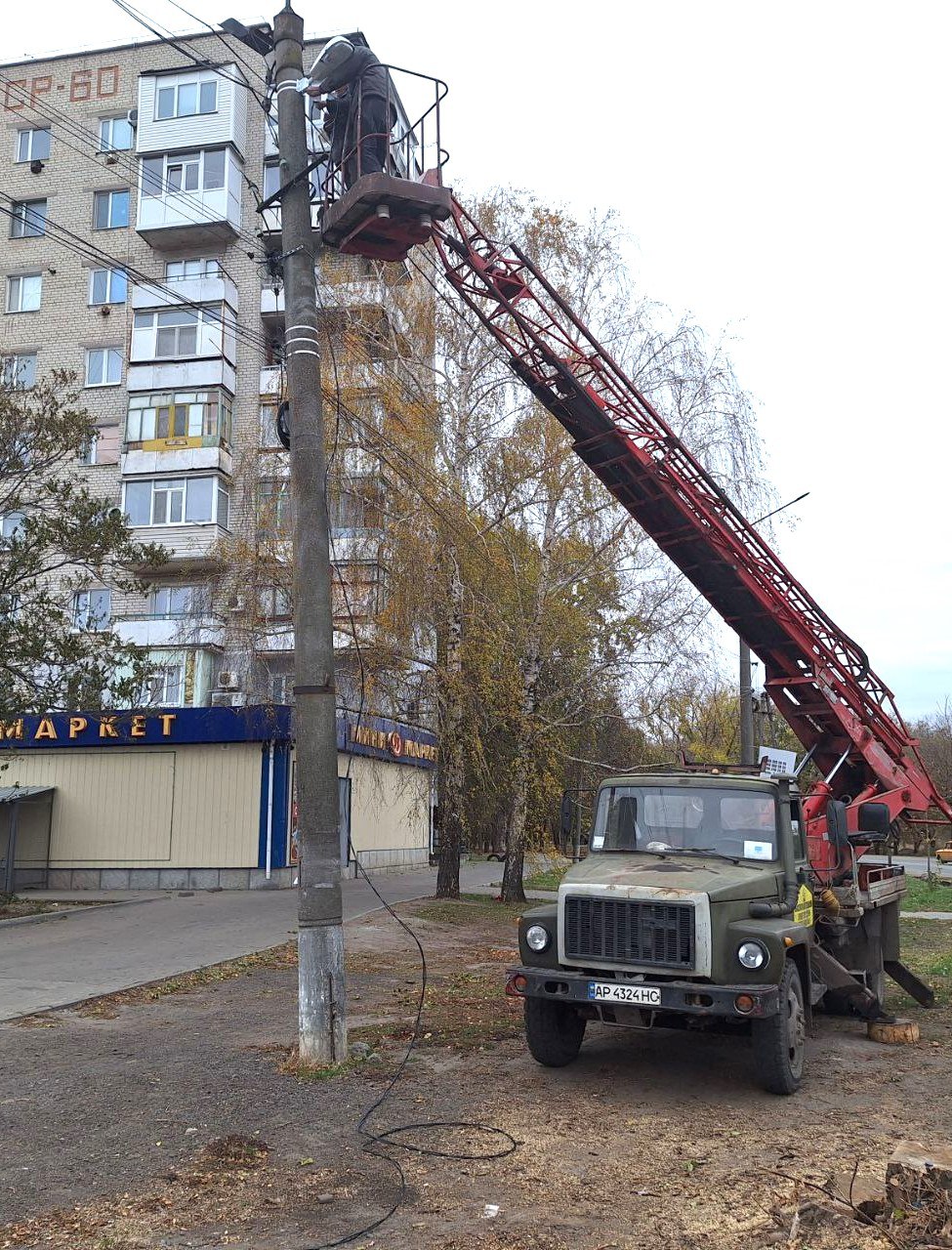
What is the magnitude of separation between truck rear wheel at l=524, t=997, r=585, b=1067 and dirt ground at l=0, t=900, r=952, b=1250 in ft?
0.48

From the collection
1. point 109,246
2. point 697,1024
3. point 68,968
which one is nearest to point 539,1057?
point 697,1024

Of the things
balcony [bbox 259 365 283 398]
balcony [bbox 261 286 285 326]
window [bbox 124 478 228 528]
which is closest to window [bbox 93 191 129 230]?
balcony [bbox 261 286 285 326]

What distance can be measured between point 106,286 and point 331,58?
98.7ft

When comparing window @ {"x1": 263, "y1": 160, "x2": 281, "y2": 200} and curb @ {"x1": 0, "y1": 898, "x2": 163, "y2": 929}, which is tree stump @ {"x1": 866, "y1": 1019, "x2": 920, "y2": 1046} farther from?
window @ {"x1": 263, "y1": 160, "x2": 281, "y2": 200}

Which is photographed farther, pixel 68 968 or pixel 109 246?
pixel 109 246

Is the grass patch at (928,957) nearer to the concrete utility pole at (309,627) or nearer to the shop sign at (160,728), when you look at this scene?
the concrete utility pole at (309,627)

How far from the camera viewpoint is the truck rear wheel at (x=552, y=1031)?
740 centimetres

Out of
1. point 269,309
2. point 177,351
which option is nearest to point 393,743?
point 177,351

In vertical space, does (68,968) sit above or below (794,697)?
below

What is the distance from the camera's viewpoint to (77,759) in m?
23.6

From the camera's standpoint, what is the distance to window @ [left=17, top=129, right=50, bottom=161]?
37219 millimetres

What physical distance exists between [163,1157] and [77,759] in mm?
19221

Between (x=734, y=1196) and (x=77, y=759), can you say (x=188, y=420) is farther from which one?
(x=734, y=1196)

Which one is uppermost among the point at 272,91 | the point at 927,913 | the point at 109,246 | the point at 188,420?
the point at 109,246
